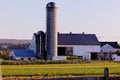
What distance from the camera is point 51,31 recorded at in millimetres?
71688

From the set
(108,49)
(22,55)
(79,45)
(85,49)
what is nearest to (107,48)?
(108,49)

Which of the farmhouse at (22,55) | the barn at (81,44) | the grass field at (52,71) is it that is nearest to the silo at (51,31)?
the farmhouse at (22,55)

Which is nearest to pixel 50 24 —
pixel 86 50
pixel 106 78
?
pixel 86 50

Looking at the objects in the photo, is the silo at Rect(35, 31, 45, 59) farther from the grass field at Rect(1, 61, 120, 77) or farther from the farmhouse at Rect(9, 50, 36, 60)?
the grass field at Rect(1, 61, 120, 77)

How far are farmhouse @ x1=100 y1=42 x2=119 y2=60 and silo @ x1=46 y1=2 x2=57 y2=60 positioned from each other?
18.0 metres

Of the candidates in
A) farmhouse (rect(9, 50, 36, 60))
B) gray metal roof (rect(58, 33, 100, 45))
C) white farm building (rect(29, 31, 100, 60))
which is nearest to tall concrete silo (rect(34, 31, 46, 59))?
farmhouse (rect(9, 50, 36, 60))

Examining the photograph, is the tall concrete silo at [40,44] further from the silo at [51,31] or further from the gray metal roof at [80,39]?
the gray metal roof at [80,39]

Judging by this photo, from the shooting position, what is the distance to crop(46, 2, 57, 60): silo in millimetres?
71375

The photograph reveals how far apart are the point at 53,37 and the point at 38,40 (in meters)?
6.88

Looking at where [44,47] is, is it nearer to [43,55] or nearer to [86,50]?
[43,55]

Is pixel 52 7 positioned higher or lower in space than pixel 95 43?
higher

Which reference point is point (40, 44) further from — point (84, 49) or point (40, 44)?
point (84, 49)

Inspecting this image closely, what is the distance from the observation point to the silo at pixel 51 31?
7138 centimetres

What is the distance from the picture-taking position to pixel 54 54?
237ft
